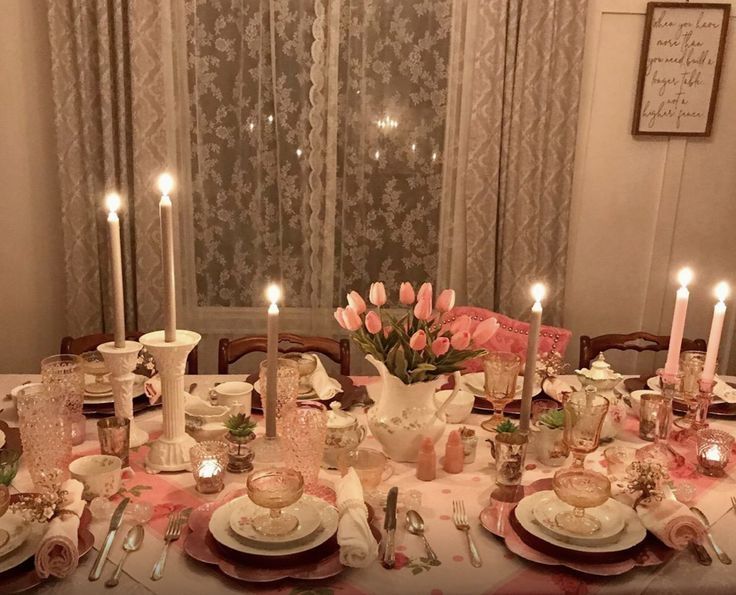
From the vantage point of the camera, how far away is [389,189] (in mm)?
3008

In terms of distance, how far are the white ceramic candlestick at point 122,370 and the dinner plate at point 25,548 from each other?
0.38 metres

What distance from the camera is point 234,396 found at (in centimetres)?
174

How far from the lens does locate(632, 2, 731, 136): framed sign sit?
9.36ft

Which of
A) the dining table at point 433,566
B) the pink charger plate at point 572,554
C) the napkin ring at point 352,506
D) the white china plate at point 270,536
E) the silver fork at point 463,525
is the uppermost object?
the napkin ring at point 352,506

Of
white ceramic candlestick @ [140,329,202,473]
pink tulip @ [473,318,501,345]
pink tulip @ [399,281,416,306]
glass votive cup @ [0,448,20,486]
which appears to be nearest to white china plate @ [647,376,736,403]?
pink tulip @ [473,318,501,345]

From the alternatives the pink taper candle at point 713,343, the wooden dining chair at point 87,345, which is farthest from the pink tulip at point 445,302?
the wooden dining chair at point 87,345

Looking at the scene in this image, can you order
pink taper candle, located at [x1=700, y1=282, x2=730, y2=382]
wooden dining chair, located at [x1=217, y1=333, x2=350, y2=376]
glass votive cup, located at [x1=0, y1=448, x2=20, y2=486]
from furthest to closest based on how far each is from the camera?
wooden dining chair, located at [x1=217, y1=333, x2=350, y2=376] < pink taper candle, located at [x1=700, y1=282, x2=730, y2=382] < glass votive cup, located at [x1=0, y1=448, x2=20, y2=486]

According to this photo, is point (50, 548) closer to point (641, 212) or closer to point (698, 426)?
point (698, 426)

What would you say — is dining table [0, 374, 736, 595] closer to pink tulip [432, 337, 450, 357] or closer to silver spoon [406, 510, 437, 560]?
silver spoon [406, 510, 437, 560]

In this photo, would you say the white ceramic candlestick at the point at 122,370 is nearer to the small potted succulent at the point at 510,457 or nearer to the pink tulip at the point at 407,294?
the pink tulip at the point at 407,294

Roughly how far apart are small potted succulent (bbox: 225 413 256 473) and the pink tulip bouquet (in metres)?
0.30

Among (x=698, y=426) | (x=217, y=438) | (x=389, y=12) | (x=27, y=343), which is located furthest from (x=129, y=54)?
(x=698, y=426)

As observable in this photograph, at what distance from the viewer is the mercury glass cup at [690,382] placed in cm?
176

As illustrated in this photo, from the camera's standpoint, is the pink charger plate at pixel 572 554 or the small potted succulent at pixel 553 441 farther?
the small potted succulent at pixel 553 441
